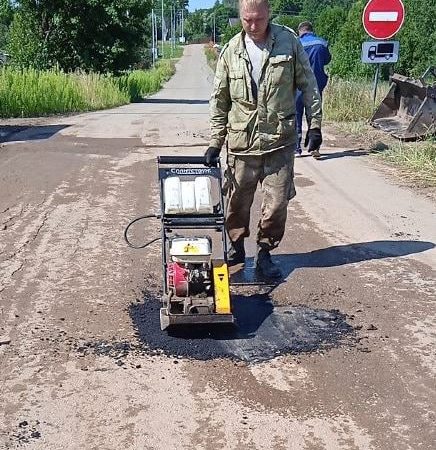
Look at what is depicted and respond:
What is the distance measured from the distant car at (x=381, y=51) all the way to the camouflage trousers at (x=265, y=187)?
841 cm

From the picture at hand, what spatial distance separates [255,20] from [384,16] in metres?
8.75

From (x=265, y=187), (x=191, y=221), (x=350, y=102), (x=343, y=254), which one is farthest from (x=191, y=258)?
(x=350, y=102)

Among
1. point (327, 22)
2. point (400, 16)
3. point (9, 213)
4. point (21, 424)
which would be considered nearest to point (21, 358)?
point (21, 424)

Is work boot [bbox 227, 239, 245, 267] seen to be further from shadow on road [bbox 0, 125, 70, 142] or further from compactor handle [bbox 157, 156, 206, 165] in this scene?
shadow on road [bbox 0, 125, 70, 142]

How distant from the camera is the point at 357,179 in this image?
960 centimetres

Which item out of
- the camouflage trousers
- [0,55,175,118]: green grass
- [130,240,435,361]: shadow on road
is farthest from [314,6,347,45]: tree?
[130,240,435,361]: shadow on road

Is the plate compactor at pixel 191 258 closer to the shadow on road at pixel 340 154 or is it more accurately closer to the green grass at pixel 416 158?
the green grass at pixel 416 158

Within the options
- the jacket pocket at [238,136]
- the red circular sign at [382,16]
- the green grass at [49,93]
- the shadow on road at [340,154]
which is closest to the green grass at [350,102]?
the red circular sign at [382,16]

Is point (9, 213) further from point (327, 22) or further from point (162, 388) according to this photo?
point (327, 22)

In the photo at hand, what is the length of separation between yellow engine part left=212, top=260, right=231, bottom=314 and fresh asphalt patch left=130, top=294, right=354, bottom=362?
177 mm

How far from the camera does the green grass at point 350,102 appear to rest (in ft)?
48.8

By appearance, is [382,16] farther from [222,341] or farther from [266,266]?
[222,341]

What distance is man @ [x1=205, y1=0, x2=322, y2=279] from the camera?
5277 mm

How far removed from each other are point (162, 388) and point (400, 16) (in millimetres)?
10924
